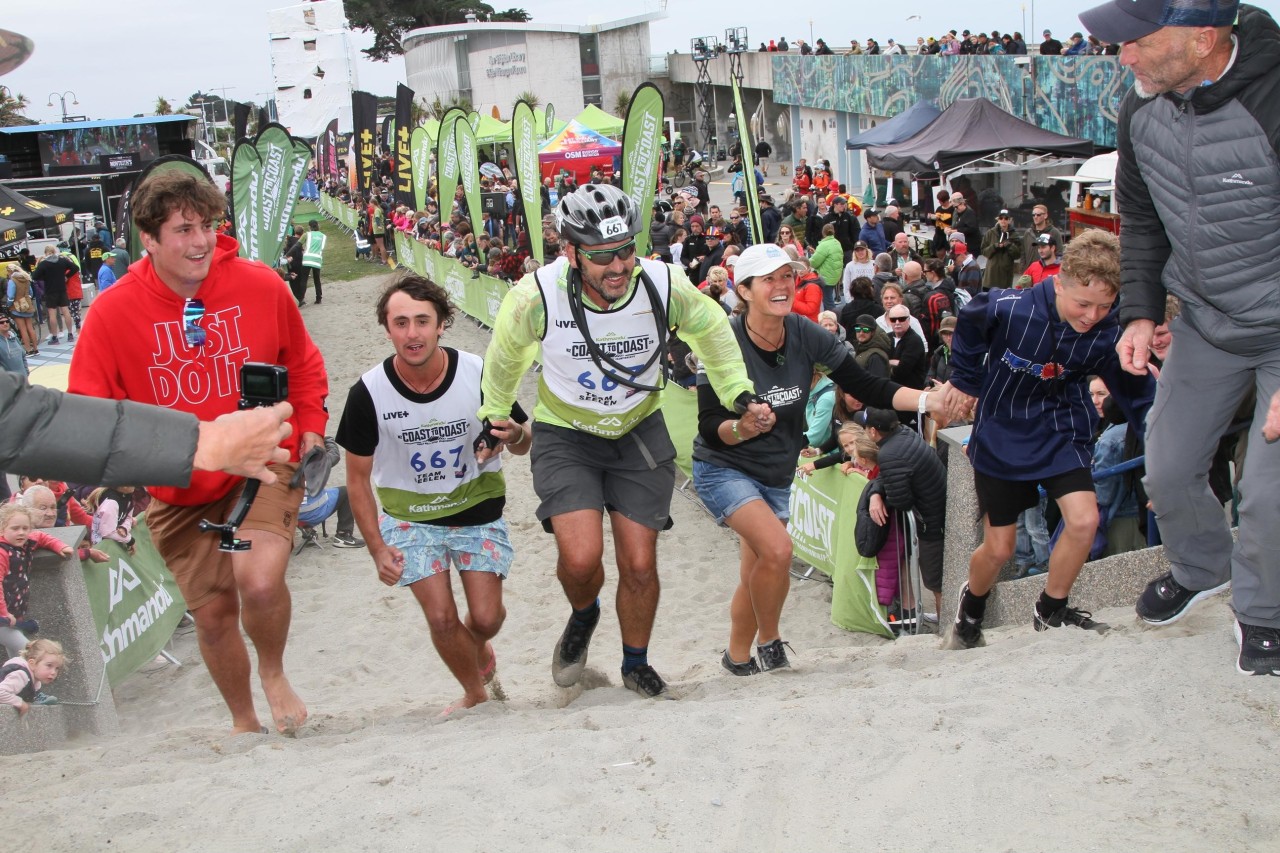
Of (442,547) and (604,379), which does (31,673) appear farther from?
(604,379)

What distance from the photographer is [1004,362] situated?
4.65 meters

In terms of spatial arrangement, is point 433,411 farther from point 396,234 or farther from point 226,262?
point 396,234

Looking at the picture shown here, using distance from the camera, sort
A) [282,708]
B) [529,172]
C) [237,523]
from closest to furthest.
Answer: [237,523]
[282,708]
[529,172]

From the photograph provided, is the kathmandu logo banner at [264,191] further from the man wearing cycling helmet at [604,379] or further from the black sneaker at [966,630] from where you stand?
the black sneaker at [966,630]

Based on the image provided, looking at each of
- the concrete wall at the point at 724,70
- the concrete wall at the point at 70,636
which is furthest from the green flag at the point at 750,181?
the concrete wall at the point at 724,70

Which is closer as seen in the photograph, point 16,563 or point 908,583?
point 16,563

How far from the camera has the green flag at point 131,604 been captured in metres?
7.07

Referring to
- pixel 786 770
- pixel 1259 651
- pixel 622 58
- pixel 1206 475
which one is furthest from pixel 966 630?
pixel 622 58

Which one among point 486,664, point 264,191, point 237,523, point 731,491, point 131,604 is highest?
point 264,191

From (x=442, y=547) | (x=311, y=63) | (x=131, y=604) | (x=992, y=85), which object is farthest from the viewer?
(x=311, y=63)

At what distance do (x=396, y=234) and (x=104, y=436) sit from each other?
28.8 meters

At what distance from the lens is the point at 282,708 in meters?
4.75

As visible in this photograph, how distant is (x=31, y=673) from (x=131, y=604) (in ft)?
6.04

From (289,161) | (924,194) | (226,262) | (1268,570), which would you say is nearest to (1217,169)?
(1268,570)
